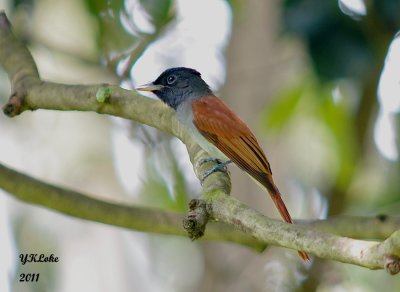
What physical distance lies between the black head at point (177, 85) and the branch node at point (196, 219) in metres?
2.40

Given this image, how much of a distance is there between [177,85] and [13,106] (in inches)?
66.2

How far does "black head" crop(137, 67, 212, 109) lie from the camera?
5.46m

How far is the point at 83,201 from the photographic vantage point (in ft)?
14.8

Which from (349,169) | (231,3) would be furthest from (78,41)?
(349,169)

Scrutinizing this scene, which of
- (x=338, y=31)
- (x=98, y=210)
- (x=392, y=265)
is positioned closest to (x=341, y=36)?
(x=338, y=31)

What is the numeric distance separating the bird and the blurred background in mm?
414

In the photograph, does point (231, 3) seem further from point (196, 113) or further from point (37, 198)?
point (37, 198)

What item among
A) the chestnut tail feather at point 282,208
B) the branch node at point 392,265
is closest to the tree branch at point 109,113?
the chestnut tail feather at point 282,208

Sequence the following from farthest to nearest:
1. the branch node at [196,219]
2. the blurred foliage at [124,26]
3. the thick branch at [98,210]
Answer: the blurred foliage at [124,26] < the thick branch at [98,210] < the branch node at [196,219]

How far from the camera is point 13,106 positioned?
4.11m

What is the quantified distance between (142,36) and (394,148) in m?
2.05

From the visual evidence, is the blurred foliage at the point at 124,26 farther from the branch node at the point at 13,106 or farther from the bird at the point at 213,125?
the branch node at the point at 13,106

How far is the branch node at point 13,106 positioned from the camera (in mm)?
4086

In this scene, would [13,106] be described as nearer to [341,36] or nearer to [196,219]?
[196,219]
